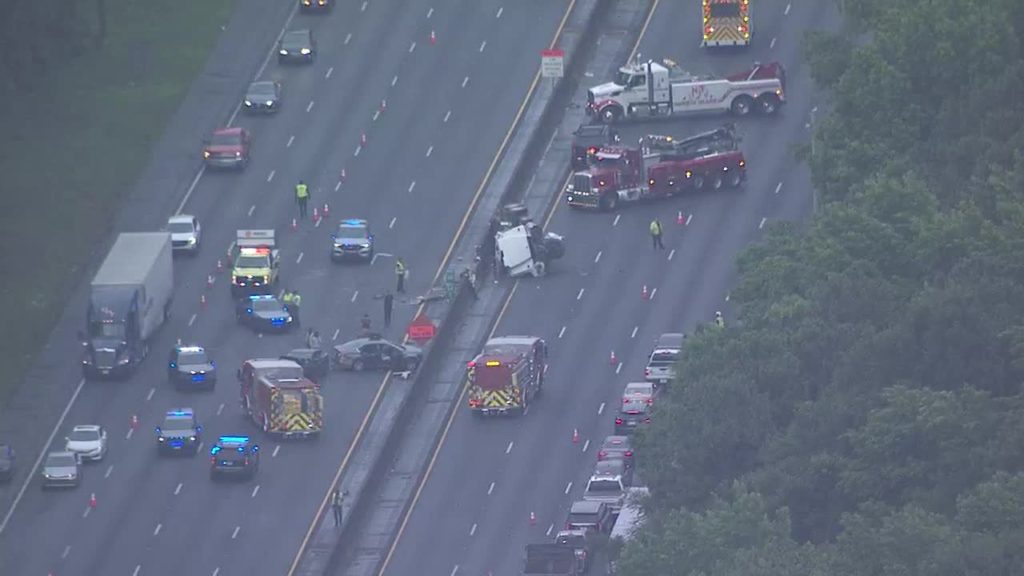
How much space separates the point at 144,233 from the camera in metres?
136

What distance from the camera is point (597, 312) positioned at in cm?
13212

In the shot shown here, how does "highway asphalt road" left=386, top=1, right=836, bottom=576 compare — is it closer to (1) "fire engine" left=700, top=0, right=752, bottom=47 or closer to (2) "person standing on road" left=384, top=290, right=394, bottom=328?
(1) "fire engine" left=700, top=0, right=752, bottom=47

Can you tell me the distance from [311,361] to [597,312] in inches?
495

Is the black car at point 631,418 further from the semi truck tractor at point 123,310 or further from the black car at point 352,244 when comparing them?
the semi truck tractor at point 123,310

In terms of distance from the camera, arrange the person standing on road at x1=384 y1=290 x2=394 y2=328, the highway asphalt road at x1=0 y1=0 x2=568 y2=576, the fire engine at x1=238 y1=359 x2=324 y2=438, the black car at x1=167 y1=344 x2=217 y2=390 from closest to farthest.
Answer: the highway asphalt road at x1=0 y1=0 x2=568 y2=576, the fire engine at x1=238 y1=359 x2=324 y2=438, the black car at x1=167 y1=344 x2=217 y2=390, the person standing on road at x1=384 y1=290 x2=394 y2=328

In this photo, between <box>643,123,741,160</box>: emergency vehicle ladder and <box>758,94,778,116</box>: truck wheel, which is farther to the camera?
<box>758,94,778,116</box>: truck wheel

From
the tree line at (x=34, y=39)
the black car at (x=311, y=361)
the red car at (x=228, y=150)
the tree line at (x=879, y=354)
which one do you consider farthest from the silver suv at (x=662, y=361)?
the tree line at (x=34, y=39)

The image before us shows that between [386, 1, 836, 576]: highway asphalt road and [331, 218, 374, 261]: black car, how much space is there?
23.0 ft

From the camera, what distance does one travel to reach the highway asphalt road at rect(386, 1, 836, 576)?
118 metres

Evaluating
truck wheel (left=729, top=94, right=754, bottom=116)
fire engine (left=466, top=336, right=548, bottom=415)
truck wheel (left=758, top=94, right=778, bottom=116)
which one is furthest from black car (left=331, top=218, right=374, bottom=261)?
truck wheel (left=758, top=94, right=778, bottom=116)

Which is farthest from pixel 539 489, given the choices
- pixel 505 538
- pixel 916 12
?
pixel 916 12

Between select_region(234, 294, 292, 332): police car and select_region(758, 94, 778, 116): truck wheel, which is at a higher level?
select_region(758, 94, 778, 116): truck wheel

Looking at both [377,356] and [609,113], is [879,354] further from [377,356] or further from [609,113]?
[609,113]

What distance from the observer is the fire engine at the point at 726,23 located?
5925 inches
